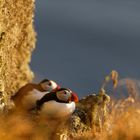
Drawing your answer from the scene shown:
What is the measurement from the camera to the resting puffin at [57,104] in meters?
8.73

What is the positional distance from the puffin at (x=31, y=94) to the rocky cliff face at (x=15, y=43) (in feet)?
1.00

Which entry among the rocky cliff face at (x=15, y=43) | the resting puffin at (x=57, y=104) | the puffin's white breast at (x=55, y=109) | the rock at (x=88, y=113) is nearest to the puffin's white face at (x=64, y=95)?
the resting puffin at (x=57, y=104)

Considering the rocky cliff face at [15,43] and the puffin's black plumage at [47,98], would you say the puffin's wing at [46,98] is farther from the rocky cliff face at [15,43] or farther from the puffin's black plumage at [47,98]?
the rocky cliff face at [15,43]

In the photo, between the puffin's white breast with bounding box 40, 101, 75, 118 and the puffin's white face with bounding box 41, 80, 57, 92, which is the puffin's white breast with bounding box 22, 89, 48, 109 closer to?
the puffin's white face with bounding box 41, 80, 57, 92

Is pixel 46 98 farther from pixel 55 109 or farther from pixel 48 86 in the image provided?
pixel 48 86

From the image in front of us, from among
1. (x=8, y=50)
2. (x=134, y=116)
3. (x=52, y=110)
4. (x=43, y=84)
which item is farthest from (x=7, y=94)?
(x=134, y=116)

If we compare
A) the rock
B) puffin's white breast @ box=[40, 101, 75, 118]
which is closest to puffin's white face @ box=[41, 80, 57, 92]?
the rock

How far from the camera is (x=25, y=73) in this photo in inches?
574

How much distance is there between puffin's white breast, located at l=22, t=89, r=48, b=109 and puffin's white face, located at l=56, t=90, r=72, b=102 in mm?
603

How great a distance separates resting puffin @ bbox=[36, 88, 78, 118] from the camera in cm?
873

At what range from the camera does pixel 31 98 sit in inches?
379

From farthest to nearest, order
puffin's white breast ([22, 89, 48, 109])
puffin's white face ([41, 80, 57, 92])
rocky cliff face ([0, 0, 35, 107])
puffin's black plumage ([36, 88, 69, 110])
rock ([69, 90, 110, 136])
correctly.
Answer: rocky cliff face ([0, 0, 35, 107]) < puffin's white face ([41, 80, 57, 92]) < puffin's white breast ([22, 89, 48, 109]) < puffin's black plumage ([36, 88, 69, 110]) < rock ([69, 90, 110, 136])

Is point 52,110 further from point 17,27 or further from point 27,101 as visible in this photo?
point 17,27

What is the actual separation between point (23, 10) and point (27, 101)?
11.4 ft
